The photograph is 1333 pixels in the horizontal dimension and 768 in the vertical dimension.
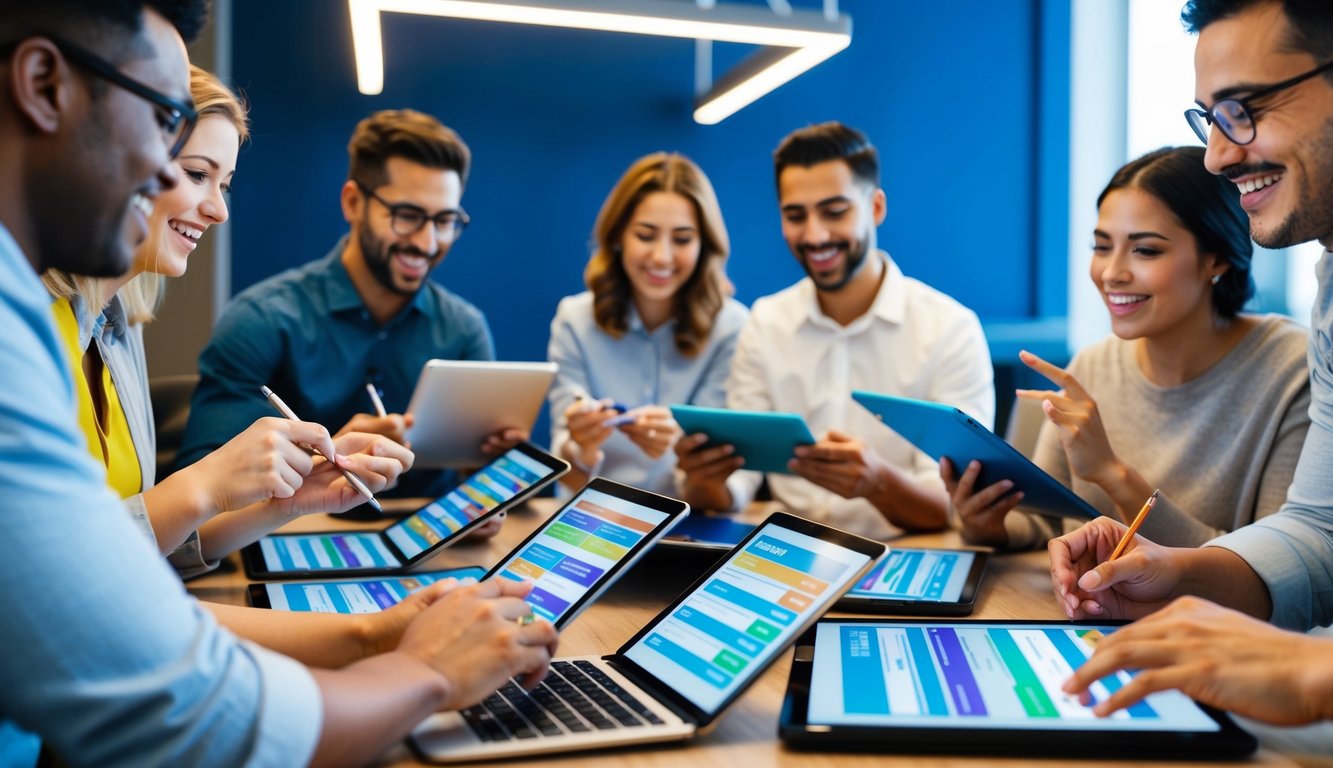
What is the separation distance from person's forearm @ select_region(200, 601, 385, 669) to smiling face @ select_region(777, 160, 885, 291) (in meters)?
2.07

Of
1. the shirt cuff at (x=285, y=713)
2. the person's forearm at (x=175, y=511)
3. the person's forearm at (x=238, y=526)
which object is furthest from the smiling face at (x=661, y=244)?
the shirt cuff at (x=285, y=713)

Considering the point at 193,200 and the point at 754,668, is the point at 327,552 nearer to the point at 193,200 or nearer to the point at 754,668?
the point at 193,200

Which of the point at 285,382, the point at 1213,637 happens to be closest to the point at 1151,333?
the point at 1213,637

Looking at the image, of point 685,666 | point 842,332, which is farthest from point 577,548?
point 842,332

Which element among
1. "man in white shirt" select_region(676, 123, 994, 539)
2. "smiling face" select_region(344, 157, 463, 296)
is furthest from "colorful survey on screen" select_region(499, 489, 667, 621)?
"smiling face" select_region(344, 157, 463, 296)

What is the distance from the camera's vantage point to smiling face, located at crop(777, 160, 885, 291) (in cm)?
296

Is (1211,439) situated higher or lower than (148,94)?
lower

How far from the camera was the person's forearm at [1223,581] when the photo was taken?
1.41m

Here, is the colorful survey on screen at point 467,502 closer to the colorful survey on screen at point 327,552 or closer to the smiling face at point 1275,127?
the colorful survey on screen at point 327,552

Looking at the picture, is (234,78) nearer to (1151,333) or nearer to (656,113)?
(656,113)

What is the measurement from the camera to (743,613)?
45.3 inches

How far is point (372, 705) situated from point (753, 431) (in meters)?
1.29

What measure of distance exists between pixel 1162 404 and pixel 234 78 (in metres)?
3.55

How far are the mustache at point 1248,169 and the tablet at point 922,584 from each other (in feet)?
2.37
